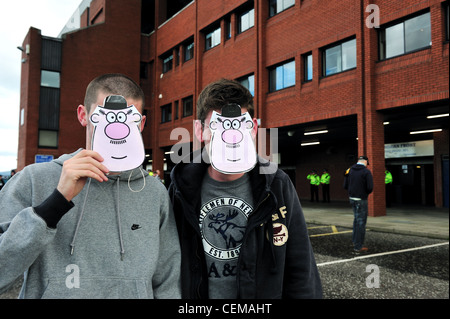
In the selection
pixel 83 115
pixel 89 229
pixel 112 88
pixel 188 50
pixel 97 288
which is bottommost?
pixel 97 288

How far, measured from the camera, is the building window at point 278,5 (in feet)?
50.6

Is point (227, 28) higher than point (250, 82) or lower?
higher

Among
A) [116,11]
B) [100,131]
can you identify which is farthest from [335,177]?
[100,131]

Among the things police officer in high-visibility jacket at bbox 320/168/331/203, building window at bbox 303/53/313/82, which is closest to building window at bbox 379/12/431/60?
building window at bbox 303/53/313/82

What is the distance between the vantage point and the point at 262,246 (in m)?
1.65

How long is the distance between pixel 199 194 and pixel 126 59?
26074mm

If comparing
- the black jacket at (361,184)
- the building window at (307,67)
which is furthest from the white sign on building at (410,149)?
the black jacket at (361,184)

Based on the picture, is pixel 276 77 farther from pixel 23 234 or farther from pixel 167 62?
pixel 23 234

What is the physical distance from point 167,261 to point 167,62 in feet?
81.9

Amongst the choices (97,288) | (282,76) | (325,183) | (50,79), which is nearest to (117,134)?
(97,288)

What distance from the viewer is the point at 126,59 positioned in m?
25.7

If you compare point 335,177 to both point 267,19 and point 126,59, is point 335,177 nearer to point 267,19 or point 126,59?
point 267,19

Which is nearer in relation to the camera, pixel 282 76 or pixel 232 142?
pixel 232 142

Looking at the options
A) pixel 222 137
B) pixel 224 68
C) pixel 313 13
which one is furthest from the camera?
pixel 224 68
